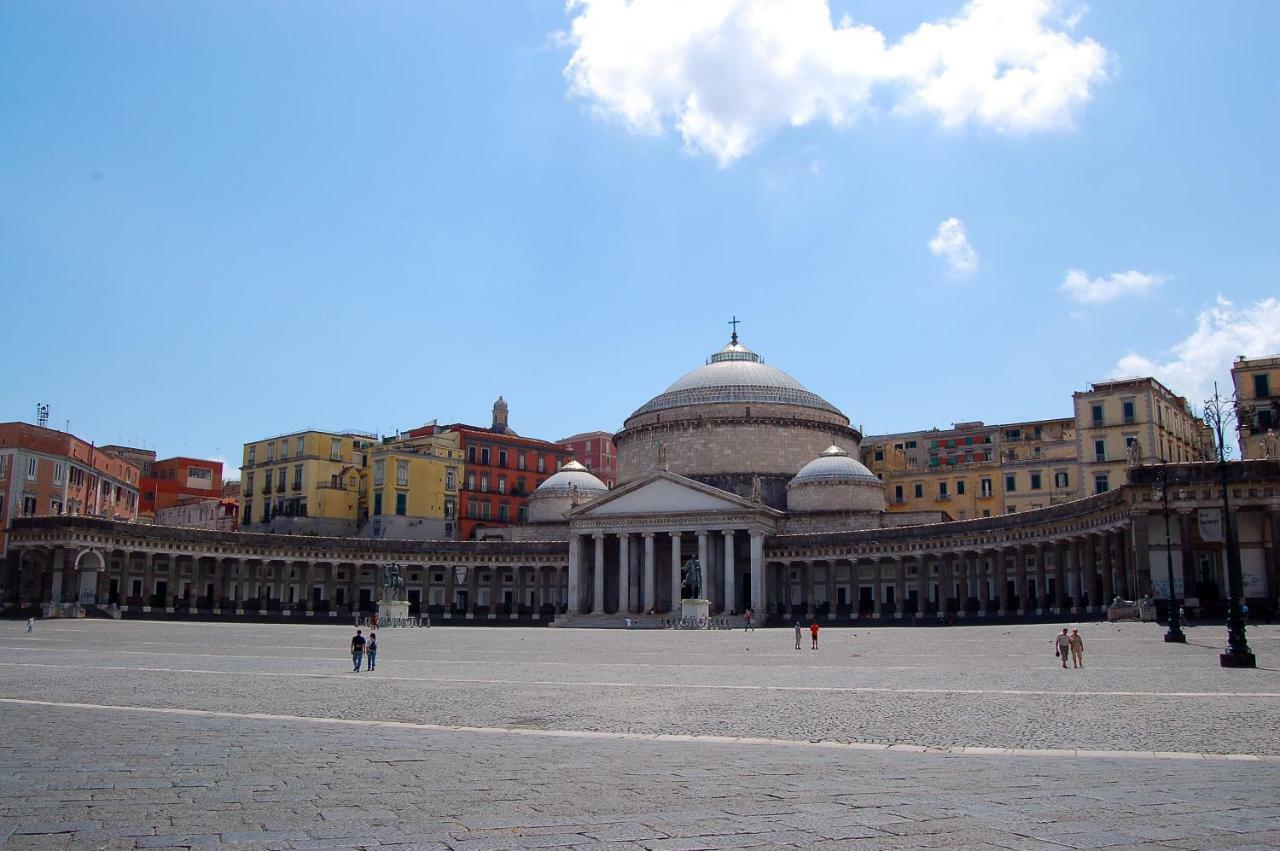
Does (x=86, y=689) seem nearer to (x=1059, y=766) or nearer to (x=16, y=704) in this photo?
(x=16, y=704)

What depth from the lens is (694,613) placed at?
219 feet

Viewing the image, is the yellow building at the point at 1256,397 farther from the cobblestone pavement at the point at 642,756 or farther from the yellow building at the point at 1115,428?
the cobblestone pavement at the point at 642,756

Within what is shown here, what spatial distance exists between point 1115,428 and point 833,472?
19480 millimetres

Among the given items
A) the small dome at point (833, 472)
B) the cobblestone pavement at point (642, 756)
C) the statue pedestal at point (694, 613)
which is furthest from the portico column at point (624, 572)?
the cobblestone pavement at point (642, 756)

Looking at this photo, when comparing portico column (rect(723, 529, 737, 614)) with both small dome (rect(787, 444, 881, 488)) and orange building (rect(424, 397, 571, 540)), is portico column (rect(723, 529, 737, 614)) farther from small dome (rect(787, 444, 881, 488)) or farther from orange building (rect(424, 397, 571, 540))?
orange building (rect(424, 397, 571, 540))

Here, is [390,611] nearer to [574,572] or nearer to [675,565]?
[574,572]

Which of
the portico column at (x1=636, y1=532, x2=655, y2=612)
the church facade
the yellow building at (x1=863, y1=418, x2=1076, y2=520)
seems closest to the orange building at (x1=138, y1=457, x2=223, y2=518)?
the church facade

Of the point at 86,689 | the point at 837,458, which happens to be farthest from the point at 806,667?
the point at 837,458

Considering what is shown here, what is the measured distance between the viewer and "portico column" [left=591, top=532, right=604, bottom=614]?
264 ft

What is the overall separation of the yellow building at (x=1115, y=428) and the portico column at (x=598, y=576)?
32.4 meters

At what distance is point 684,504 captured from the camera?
80000mm


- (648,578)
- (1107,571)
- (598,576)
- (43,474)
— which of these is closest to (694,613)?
(648,578)

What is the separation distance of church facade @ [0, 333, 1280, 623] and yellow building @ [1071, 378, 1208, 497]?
1007cm

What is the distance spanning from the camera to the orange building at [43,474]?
68.2 meters
